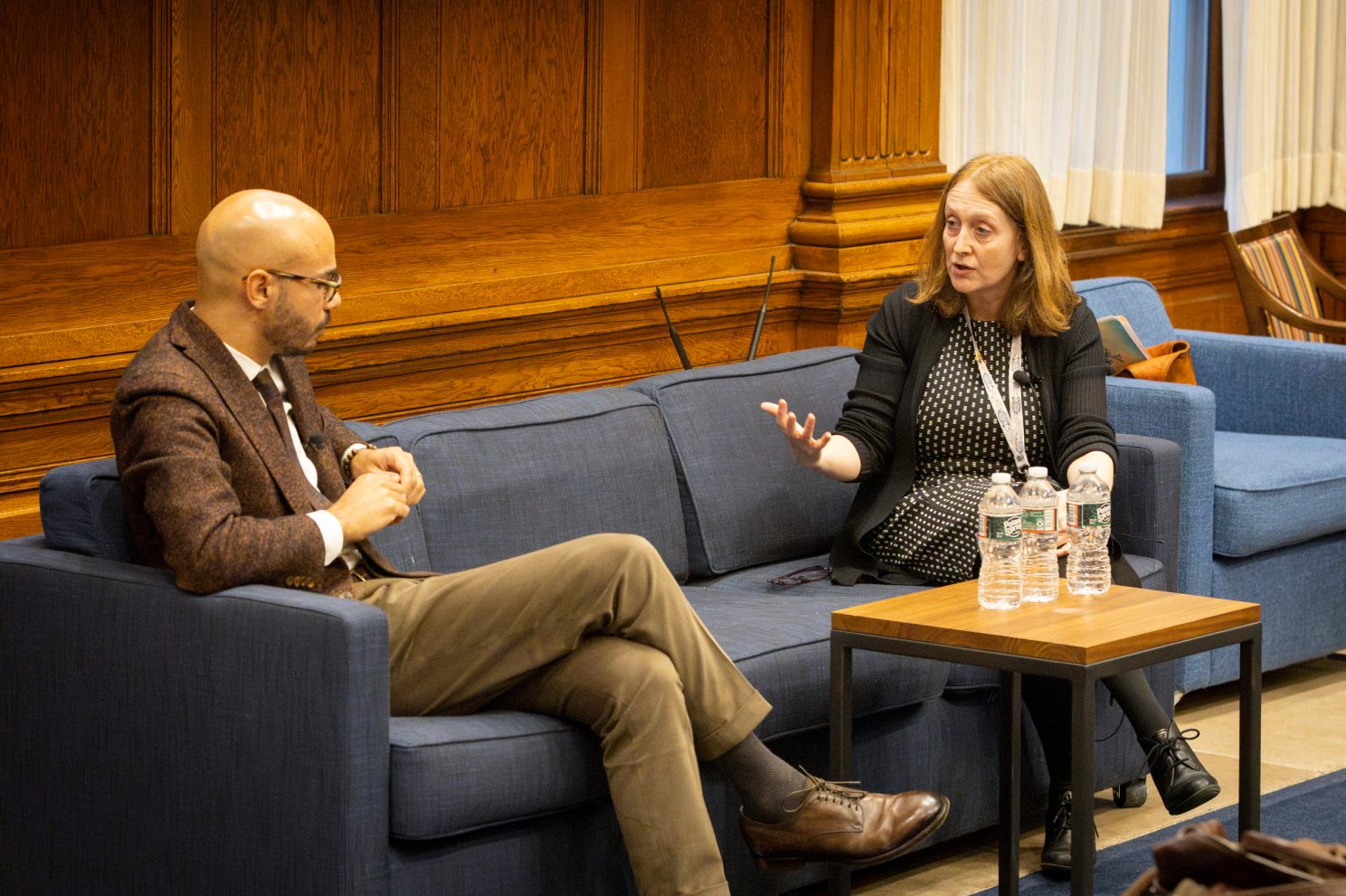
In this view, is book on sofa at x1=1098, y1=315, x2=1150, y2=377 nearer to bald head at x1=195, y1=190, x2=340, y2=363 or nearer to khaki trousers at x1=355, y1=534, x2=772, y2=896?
khaki trousers at x1=355, y1=534, x2=772, y2=896

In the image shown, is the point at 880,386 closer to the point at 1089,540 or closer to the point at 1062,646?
the point at 1089,540

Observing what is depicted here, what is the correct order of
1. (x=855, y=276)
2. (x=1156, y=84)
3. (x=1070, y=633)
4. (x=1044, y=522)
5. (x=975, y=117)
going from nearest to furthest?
(x=1070, y=633) < (x=1044, y=522) < (x=855, y=276) < (x=975, y=117) < (x=1156, y=84)

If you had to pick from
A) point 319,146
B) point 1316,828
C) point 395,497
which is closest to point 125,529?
point 395,497

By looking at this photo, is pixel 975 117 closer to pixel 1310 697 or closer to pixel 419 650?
pixel 1310 697

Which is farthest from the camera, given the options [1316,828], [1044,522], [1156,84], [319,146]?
[1156,84]

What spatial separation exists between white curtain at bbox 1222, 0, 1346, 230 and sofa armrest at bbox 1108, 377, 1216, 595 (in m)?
2.58

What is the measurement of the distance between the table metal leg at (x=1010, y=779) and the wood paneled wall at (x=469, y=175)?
1.58 metres

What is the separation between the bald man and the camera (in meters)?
2.88

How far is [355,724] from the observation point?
277cm

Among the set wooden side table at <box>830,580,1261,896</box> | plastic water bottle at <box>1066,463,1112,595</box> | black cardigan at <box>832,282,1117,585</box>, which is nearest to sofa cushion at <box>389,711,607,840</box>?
wooden side table at <box>830,580,1261,896</box>

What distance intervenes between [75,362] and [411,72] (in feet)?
3.33

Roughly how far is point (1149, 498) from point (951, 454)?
422 millimetres

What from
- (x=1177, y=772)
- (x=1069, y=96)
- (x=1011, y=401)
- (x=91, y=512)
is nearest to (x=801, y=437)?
(x=1011, y=401)

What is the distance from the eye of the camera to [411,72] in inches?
172
